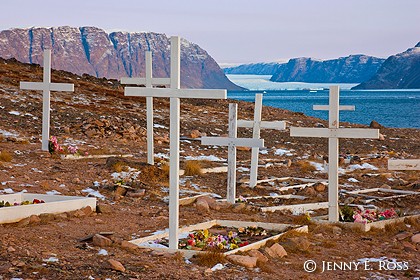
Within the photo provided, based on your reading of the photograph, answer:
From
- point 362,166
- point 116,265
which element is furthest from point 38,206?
point 362,166

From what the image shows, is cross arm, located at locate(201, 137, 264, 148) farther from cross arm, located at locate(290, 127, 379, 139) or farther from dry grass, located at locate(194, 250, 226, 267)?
dry grass, located at locate(194, 250, 226, 267)

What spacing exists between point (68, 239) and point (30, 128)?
17450 millimetres

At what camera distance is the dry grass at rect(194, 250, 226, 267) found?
9490 mm

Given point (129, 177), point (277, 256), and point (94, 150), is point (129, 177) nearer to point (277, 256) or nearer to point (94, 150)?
point (94, 150)

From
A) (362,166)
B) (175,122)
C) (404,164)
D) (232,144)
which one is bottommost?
(362,166)

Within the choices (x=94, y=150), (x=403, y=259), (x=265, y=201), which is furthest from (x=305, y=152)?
(x=403, y=259)

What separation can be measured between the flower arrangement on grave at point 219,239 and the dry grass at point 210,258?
1.69 ft

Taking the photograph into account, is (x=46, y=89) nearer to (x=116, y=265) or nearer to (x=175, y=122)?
(x=175, y=122)

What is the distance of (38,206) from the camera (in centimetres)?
1213

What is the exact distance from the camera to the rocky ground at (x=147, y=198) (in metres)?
9.23

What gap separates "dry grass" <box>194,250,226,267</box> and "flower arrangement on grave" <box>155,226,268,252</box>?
1.69 feet

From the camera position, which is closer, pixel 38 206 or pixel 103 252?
pixel 103 252

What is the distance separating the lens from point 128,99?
147 feet

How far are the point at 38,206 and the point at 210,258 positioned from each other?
3.80 meters
